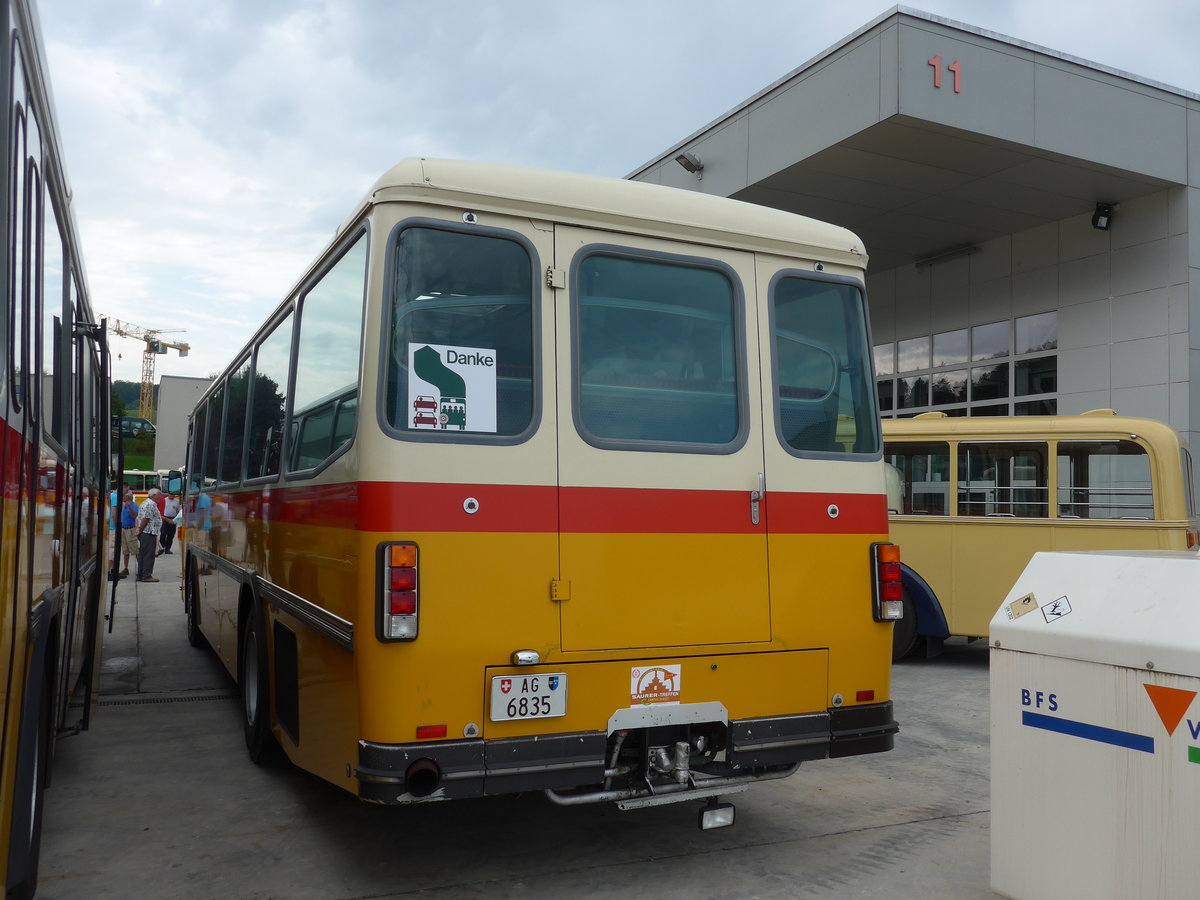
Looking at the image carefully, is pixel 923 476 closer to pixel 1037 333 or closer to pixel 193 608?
pixel 193 608

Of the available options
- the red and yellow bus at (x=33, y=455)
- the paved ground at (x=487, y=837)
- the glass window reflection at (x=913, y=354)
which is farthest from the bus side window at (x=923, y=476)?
the glass window reflection at (x=913, y=354)

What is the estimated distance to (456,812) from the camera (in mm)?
5355

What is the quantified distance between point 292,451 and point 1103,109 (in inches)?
524

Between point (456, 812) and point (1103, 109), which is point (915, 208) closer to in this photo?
point (1103, 109)

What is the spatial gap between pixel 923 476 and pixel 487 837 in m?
6.69

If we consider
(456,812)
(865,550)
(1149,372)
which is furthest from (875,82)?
(456,812)

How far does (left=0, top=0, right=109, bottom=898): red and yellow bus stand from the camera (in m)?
2.98

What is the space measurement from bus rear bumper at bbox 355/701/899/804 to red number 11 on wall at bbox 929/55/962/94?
1075 centimetres

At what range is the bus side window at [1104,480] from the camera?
30.1 feet

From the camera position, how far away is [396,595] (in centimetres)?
383

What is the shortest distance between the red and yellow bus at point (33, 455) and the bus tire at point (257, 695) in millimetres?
913

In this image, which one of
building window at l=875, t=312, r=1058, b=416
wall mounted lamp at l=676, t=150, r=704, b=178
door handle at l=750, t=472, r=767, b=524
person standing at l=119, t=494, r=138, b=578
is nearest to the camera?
door handle at l=750, t=472, r=767, b=524

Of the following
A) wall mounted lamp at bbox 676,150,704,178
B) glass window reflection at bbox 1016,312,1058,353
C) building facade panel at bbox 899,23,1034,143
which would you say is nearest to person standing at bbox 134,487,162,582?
wall mounted lamp at bbox 676,150,704,178

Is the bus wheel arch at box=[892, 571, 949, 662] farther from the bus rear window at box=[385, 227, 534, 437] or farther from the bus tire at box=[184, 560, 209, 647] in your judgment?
the bus tire at box=[184, 560, 209, 647]
